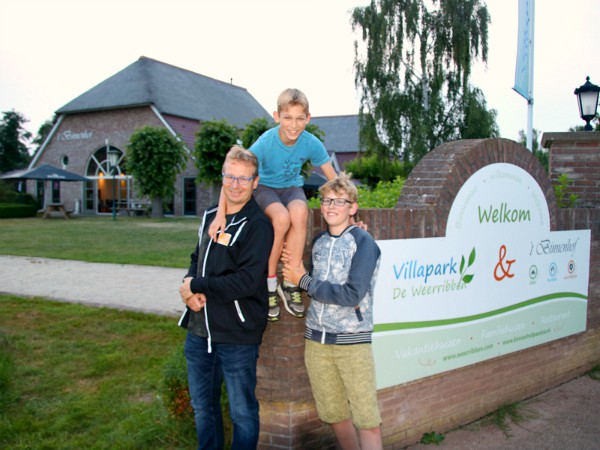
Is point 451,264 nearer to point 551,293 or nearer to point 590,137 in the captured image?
point 551,293

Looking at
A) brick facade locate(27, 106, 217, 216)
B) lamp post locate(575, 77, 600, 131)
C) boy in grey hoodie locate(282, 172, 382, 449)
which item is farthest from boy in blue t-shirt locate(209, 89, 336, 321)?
brick facade locate(27, 106, 217, 216)

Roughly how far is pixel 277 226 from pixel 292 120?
24.9 inches

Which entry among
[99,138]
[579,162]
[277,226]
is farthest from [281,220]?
[99,138]

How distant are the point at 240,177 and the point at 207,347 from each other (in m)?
0.97

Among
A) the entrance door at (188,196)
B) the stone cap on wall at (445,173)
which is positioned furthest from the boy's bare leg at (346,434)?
the entrance door at (188,196)

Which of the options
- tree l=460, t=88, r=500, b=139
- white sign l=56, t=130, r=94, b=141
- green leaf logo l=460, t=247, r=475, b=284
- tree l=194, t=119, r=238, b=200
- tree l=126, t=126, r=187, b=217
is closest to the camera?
green leaf logo l=460, t=247, r=475, b=284

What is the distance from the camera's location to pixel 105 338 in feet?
21.5

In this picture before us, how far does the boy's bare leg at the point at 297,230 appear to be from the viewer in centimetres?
341

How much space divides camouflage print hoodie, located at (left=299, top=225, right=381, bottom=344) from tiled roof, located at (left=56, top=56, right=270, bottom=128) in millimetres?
31059

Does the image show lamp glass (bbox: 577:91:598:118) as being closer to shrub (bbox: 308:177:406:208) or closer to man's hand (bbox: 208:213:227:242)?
shrub (bbox: 308:177:406:208)

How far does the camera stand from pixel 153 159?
30625mm

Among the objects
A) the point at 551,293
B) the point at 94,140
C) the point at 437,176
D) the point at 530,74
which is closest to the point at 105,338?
the point at 437,176

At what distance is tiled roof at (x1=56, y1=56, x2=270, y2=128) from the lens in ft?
116

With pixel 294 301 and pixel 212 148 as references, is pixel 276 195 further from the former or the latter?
pixel 212 148
